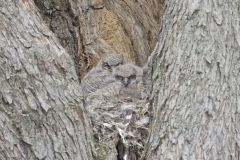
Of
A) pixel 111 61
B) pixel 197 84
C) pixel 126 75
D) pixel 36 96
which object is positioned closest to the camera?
pixel 36 96

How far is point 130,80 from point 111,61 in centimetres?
46

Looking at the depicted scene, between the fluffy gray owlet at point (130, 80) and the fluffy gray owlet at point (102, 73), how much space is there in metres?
0.15

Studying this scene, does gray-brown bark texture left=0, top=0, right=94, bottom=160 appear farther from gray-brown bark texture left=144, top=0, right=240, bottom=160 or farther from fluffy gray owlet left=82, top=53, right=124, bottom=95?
fluffy gray owlet left=82, top=53, right=124, bottom=95

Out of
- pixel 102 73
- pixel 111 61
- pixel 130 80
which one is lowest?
pixel 130 80

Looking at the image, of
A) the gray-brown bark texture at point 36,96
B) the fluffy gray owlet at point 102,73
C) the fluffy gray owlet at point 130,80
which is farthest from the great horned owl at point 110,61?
the gray-brown bark texture at point 36,96

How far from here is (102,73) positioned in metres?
6.85

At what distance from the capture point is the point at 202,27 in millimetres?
4270

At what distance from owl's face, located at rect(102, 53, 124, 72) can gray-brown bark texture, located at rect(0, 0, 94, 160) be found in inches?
116

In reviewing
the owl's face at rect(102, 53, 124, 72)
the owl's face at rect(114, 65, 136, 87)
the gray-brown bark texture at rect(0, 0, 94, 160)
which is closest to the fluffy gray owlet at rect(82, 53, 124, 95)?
the owl's face at rect(102, 53, 124, 72)

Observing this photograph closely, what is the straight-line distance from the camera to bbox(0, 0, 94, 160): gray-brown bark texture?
11.7 feet

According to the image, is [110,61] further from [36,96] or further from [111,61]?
[36,96]

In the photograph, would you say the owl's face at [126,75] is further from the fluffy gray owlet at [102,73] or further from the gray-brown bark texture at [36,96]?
the gray-brown bark texture at [36,96]

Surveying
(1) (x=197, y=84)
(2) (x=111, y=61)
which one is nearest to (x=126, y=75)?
(2) (x=111, y=61)

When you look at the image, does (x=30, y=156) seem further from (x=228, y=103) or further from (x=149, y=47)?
(x=149, y=47)
